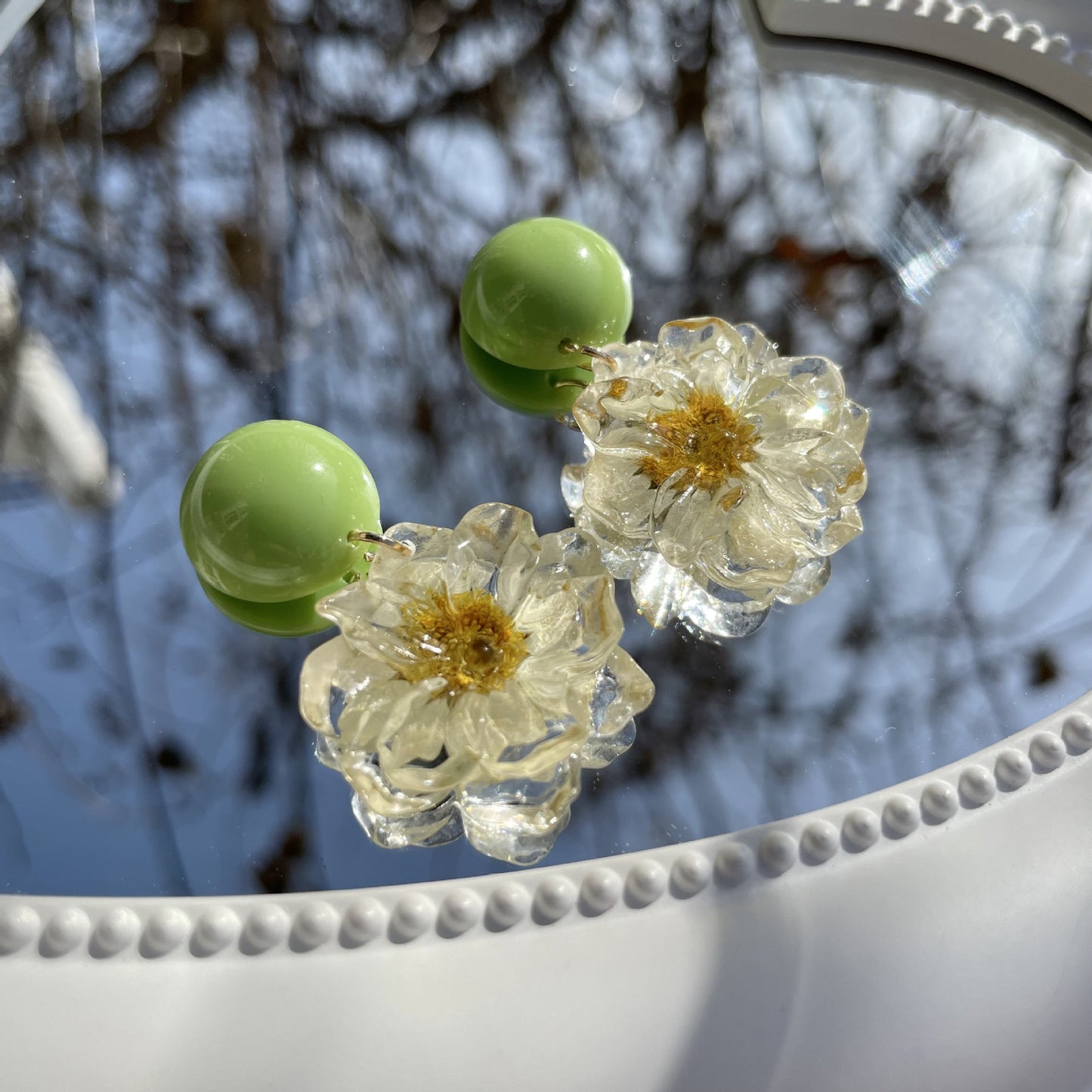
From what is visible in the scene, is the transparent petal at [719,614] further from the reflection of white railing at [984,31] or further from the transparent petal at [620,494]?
the reflection of white railing at [984,31]

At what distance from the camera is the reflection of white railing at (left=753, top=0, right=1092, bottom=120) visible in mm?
745

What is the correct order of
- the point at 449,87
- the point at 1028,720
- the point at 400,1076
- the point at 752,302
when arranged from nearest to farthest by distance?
the point at 400,1076, the point at 1028,720, the point at 752,302, the point at 449,87

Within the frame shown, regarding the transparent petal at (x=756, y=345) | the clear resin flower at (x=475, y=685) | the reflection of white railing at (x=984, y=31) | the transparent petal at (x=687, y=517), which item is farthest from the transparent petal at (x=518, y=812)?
the reflection of white railing at (x=984, y=31)

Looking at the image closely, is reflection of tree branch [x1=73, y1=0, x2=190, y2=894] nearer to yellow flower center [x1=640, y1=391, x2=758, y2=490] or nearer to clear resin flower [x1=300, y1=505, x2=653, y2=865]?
clear resin flower [x1=300, y1=505, x2=653, y2=865]

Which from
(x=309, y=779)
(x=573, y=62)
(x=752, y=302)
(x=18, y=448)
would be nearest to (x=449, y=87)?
(x=573, y=62)

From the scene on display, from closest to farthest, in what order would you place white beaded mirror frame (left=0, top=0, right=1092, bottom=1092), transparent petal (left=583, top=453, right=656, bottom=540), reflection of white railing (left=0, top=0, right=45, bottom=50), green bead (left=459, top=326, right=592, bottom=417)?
white beaded mirror frame (left=0, top=0, right=1092, bottom=1092) → transparent petal (left=583, top=453, right=656, bottom=540) → green bead (left=459, top=326, right=592, bottom=417) → reflection of white railing (left=0, top=0, right=45, bottom=50)

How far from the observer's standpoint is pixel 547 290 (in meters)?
0.51

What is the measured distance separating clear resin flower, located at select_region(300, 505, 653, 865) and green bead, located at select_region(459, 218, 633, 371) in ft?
0.49

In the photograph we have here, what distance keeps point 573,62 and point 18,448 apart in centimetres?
47

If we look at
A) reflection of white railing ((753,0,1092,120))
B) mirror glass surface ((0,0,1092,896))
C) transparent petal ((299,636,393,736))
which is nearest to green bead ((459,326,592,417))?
mirror glass surface ((0,0,1092,896))

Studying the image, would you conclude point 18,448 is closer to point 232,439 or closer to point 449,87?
point 232,439

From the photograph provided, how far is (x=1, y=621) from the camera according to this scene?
0.49 meters

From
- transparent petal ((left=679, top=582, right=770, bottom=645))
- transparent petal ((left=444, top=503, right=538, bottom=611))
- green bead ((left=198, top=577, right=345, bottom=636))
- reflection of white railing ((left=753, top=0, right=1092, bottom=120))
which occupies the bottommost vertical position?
green bead ((left=198, top=577, right=345, bottom=636))

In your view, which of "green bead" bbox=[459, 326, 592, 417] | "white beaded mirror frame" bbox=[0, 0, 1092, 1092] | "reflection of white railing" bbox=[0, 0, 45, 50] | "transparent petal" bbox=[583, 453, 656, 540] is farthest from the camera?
"reflection of white railing" bbox=[0, 0, 45, 50]
